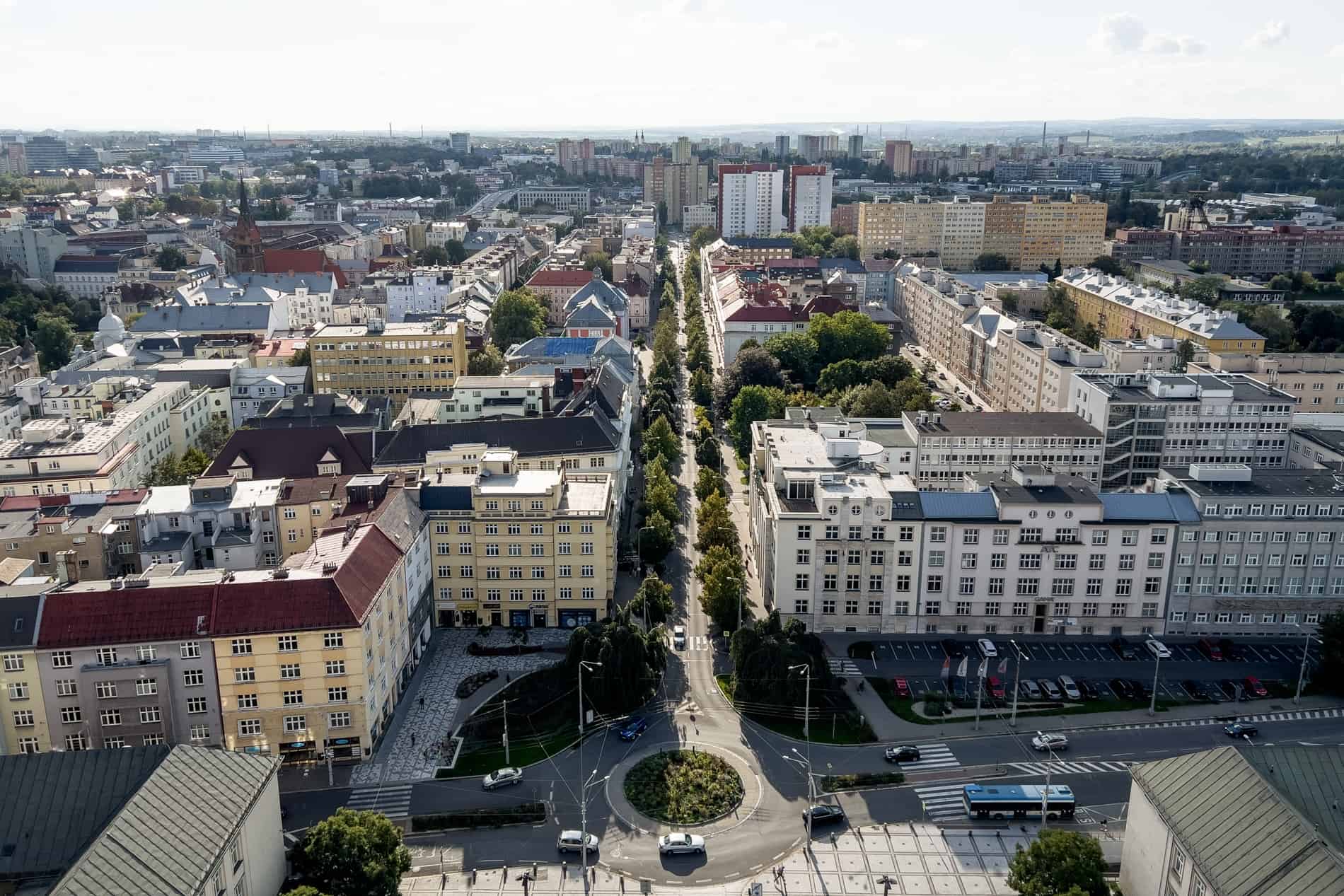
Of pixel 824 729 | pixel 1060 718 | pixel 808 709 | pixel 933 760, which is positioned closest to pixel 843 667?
pixel 824 729

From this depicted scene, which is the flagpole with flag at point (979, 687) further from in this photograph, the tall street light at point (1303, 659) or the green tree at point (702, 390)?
the green tree at point (702, 390)

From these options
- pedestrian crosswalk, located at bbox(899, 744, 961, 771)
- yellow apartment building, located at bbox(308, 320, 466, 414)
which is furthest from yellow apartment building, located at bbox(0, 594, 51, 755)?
yellow apartment building, located at bbox(308, 320, 466, 414)

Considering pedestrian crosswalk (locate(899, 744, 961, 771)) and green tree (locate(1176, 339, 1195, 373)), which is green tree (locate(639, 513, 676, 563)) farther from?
green tree (locate(1176, 339, 1195, 373))

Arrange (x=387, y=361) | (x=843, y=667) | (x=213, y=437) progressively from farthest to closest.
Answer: (x=387, y=361)
(x=213, y=437)
(x=843, y=667)

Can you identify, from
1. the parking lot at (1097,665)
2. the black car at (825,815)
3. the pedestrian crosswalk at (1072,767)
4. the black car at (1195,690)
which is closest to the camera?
the black car at (825,815)

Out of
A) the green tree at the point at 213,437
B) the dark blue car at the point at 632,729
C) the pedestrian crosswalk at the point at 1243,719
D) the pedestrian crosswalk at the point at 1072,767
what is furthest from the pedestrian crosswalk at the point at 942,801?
the green tree at the point at 213,437

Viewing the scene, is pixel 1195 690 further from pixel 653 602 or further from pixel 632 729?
pixel 632 729

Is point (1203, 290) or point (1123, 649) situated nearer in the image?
point (1123, 649)
